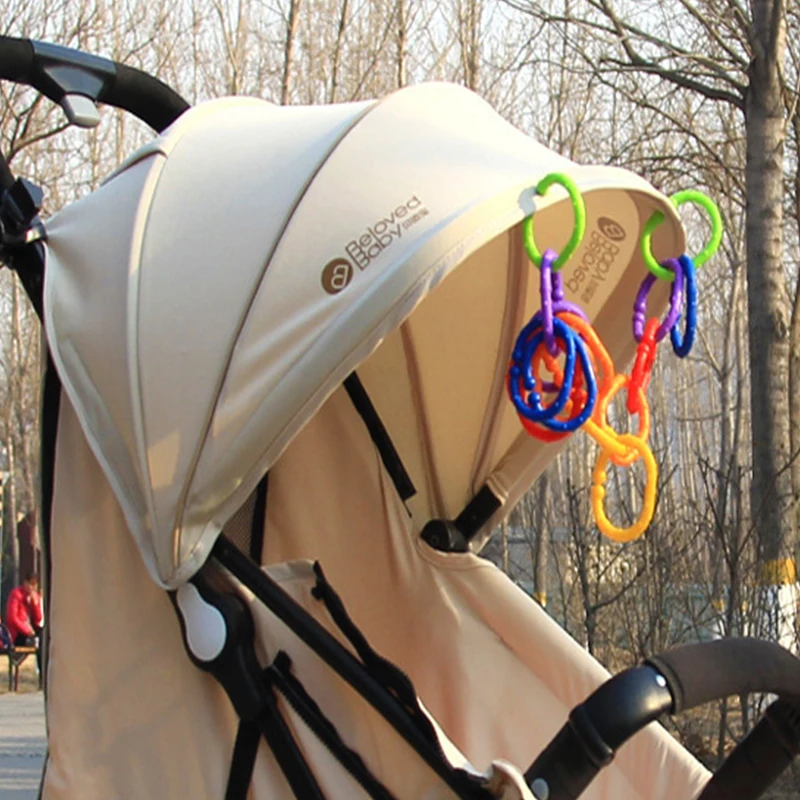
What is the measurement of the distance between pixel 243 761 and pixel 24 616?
1314 cm

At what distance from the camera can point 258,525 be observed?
133 inches

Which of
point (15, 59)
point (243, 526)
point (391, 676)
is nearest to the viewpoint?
point (391, 676)

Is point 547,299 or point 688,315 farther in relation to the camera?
point 688,315

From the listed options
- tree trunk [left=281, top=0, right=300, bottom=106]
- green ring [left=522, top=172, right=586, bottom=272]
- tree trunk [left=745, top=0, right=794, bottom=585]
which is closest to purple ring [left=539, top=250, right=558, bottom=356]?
green ring [left=522, top=172, right=586, bottom=272]

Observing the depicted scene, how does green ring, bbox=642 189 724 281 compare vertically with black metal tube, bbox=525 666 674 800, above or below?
above

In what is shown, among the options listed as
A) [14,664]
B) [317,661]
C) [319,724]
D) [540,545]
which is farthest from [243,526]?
[540,545]

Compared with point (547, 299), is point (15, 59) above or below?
above

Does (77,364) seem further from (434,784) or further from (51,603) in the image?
(434,784)

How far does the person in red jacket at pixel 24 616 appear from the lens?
46.8 ft

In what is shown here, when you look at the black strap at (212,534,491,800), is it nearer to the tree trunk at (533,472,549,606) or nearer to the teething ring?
the teething ring

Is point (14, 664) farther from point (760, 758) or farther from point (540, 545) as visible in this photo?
point (760, 758)

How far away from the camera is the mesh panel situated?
10.6 ft

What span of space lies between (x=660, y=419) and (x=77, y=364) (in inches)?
1256

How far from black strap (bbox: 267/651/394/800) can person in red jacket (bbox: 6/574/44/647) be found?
39.7ft
